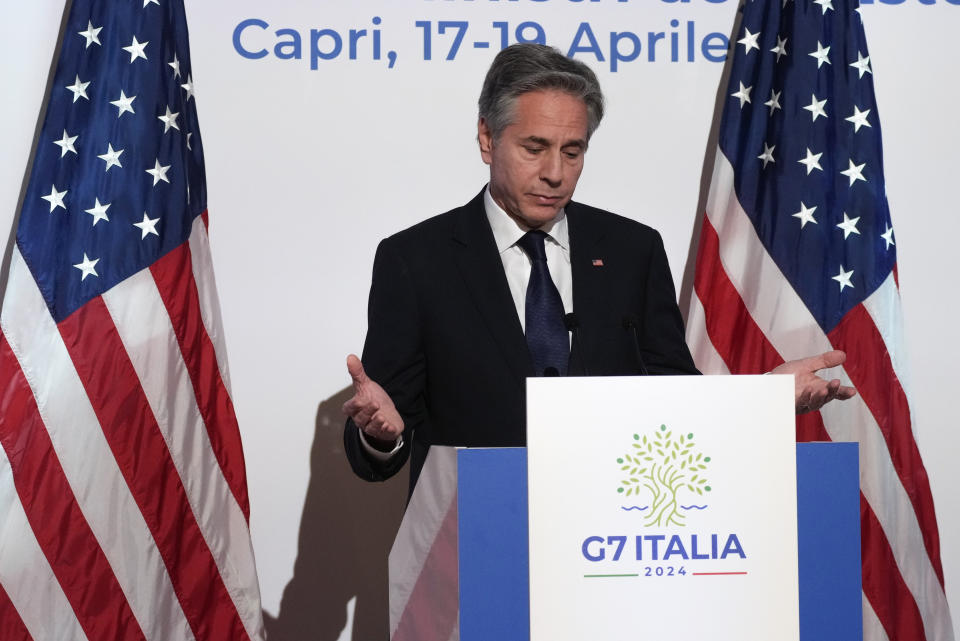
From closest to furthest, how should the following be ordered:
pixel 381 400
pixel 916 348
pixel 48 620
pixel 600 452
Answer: pixel 600 452, pixel 381 400, pixel 48 620, pixel 916 348

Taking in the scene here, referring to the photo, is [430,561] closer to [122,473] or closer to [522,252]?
[522,252]

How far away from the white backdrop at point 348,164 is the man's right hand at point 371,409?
1.55 metres

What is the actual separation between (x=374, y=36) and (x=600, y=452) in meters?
2.18

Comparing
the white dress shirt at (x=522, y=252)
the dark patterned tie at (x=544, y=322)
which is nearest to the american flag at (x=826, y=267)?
the white dress shirt at (x=522, y=252)

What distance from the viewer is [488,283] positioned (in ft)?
7.13

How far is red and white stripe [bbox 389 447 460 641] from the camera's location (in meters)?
1.44

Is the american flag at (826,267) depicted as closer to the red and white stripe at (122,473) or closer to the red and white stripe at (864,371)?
the red and white stripe at (864,371)

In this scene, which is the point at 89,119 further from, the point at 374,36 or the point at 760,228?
the point at 760,228

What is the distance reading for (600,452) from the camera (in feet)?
4.62

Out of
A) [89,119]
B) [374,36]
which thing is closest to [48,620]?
[89,119]

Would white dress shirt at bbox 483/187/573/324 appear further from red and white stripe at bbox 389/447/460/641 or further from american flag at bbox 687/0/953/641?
american flag at bbox 687/0/953/641

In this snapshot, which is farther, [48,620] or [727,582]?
[48,620]

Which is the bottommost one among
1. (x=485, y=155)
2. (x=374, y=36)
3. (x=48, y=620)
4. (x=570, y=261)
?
(x=48, y=620)

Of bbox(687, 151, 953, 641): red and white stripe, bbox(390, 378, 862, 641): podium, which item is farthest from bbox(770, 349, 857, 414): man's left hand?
bbox(687, 151, 953, 641): red and white stripe
